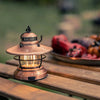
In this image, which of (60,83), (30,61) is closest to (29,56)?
(30,61)

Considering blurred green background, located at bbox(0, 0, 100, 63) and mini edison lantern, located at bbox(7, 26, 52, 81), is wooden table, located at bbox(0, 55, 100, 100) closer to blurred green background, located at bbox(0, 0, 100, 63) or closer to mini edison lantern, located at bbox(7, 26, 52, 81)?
mini edison lantern, located at bbox(7, 26, 52, 81)

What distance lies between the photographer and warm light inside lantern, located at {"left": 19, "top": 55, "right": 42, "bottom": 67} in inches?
52.4

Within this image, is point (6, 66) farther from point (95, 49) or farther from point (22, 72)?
point (95, 49)

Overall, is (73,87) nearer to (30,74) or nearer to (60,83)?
(60,83)

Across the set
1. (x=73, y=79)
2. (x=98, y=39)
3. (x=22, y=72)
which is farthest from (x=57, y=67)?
(x=98, y=39)

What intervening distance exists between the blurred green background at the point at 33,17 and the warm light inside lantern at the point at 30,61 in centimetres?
355

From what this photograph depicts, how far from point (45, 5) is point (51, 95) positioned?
11.1m

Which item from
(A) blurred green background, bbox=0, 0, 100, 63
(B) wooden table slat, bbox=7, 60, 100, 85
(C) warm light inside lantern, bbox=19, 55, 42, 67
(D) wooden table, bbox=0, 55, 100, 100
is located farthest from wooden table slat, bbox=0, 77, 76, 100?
(A) blurred green background, bbox=0, 0, 100, 63

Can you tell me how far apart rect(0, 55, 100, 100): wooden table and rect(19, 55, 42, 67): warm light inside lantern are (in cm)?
11

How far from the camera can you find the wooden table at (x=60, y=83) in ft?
3.65

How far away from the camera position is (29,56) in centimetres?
133

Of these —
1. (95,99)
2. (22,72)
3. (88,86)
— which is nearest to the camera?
(95,99)

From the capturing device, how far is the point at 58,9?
1104cm

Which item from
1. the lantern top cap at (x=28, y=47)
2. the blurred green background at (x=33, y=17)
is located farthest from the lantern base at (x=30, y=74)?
the blurred green background at (x=33, y=17)
